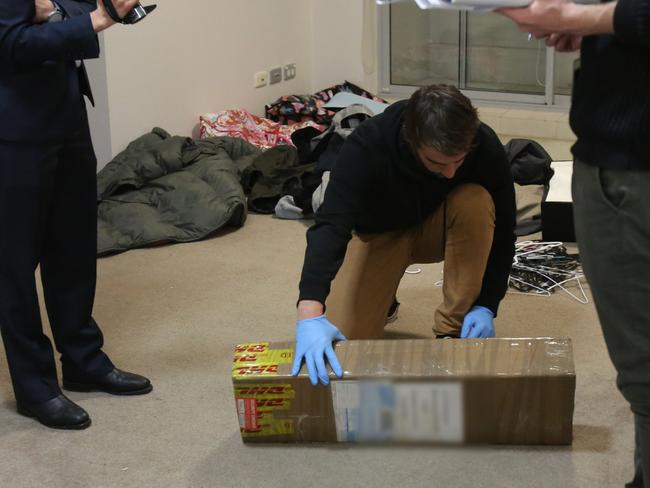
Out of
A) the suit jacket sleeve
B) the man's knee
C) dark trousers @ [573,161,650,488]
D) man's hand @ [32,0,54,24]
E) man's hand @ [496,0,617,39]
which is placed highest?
man's hand @ [496,0,617,39]

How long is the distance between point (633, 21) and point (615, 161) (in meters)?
0.18

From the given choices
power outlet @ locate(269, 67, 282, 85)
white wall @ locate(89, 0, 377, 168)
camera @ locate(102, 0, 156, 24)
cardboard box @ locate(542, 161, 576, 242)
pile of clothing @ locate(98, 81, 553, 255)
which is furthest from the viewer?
power outlet @ locate(269, 67, 282, 85)

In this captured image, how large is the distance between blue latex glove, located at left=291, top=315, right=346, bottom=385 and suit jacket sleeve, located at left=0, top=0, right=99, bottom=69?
0.73 meters

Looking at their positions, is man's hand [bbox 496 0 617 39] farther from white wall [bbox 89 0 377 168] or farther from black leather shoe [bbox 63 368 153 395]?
white wall [bbox 89 0 377 168]

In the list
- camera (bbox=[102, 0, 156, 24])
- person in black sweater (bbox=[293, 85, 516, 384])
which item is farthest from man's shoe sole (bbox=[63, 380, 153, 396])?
camera (bbox=[102, 0, 156, 24])

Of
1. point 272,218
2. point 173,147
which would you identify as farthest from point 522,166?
point 173,147

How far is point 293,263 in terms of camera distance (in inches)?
130

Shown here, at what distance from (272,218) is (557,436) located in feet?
6.26

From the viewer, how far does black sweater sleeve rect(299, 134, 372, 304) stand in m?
2.06

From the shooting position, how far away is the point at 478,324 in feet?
7.44

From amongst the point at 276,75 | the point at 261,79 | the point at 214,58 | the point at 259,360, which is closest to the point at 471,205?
the point at 259,360

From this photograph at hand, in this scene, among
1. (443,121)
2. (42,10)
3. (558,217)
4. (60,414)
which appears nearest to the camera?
(443,121)

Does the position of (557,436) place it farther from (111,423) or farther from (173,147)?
(173,147)

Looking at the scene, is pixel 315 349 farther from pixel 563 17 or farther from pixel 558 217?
pixel 558 217
